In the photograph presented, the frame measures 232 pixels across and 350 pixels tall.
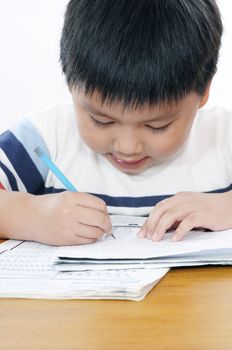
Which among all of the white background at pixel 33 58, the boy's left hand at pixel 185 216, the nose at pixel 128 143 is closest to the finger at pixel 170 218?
the boy's left hand at pixel 185 216

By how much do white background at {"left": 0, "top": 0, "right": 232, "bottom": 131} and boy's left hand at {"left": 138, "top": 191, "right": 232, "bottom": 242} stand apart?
105 cm

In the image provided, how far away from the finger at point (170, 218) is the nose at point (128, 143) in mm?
121

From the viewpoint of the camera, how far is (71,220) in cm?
86

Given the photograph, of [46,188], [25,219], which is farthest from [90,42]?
[46,188]

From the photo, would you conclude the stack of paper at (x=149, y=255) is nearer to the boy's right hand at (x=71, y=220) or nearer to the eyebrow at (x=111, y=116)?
the boy's right hand at (x=71, y=220)

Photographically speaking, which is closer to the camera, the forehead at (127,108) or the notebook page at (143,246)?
the notebook page at (143,246)

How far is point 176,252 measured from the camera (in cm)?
72

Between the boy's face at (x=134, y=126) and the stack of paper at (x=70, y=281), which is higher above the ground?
the boy's face at (x=134, y=126)

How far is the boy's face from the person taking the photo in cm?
91

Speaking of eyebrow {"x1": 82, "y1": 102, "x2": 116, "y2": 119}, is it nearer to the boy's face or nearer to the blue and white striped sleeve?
the boy's face

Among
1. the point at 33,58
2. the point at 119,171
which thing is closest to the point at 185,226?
the point at 119,171

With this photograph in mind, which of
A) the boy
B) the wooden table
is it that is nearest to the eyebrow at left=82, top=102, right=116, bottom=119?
the boy

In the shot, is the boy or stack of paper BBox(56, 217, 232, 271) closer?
stack of paper BBox(56, 217, 232, 271)

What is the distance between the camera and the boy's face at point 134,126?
0.91 m
